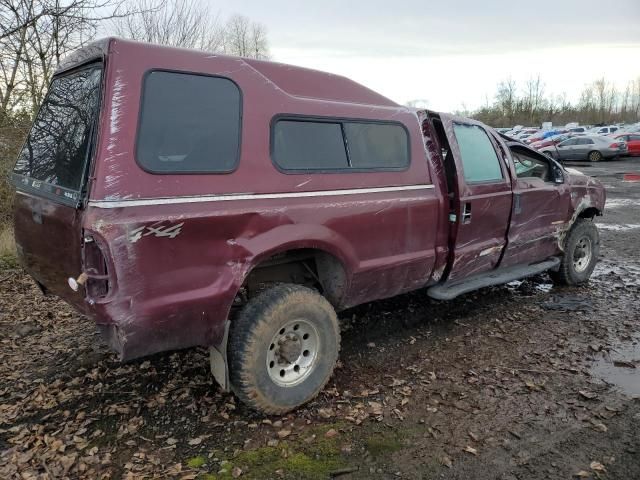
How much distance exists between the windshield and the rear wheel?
28415 millimetres

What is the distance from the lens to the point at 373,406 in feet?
11.4

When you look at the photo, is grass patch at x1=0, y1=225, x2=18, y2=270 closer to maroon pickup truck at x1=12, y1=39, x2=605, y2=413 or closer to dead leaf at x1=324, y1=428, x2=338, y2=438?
maroon pickup truck at x1=12, y1=39, x2=605, y2=413

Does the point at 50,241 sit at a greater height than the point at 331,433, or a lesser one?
greater

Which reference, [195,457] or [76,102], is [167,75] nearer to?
[76,102]

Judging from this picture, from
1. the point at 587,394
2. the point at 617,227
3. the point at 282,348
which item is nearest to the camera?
the point at 282,348

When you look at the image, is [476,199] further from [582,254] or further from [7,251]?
[7,251]

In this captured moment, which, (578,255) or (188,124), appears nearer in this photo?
(188,124)

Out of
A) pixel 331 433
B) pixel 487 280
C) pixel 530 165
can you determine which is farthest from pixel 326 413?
pixel 530 165

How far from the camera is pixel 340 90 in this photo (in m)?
3.81

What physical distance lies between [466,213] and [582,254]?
2616 mm

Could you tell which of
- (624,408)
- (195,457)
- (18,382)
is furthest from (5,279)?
(624,408)

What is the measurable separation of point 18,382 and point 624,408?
171 inches

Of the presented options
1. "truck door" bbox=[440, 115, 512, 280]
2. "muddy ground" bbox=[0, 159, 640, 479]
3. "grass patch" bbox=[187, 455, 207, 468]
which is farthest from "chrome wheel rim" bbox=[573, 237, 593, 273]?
"grass patch" bbox=[187, 455, 207, 468]

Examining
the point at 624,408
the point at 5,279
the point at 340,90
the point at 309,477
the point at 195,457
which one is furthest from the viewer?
the point at 5,279
